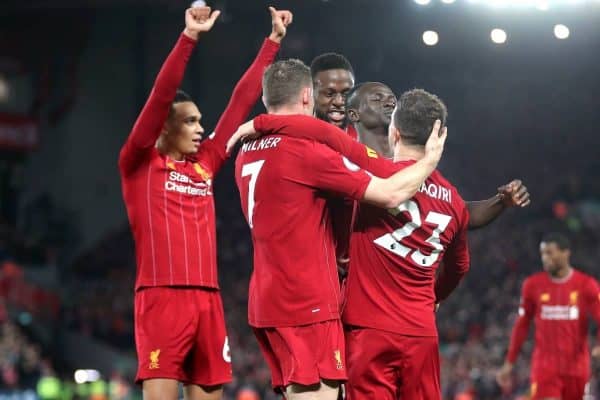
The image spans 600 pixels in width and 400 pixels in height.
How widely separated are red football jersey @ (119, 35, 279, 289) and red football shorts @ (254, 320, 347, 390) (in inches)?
28.7

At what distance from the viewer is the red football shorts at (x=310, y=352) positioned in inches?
174

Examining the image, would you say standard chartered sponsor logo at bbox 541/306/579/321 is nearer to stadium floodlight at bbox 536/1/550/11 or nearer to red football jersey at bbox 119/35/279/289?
stadium floodlight at bbox 536/1/550/11

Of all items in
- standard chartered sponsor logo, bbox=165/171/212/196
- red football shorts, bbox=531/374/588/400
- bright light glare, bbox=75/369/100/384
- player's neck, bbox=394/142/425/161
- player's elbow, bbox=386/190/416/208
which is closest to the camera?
player's elbow, bbox=386/190/416/208

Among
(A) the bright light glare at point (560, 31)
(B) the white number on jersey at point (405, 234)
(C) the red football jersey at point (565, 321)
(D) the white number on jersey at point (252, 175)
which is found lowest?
(C) the red football jersey at point (565, 321)

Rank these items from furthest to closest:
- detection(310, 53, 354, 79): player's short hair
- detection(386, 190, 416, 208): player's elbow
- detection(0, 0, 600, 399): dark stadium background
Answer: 1. detection(0, 0, 600, 399): dark stadium background
2. detection(310, 53, 354, 79): player's short hair
3. detection(386, 190, 416, 208): player's elbow

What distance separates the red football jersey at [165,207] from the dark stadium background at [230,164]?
758 centimetres

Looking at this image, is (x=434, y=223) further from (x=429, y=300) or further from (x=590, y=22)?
(x=590, y=22)

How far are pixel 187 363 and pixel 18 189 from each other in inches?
898

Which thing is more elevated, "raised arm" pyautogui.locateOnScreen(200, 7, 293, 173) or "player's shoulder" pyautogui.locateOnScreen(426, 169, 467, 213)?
"raised arm" pyautogui.locateOnScreen(200, 7, 293, 173)

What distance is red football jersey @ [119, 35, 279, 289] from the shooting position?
16.3 feet

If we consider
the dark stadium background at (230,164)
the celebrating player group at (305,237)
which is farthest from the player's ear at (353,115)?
the dark stadium background at (230,164)

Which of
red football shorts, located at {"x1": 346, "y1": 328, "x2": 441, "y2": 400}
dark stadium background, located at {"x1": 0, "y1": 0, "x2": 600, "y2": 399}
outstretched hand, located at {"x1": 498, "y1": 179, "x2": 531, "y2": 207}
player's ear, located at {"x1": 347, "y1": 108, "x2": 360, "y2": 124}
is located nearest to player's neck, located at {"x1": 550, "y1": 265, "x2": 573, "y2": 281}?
dark stadium background, located at {"x1": 0, "y1": 0, "x2": 600, "y2": 399}

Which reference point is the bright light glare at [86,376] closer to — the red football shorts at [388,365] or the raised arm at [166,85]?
the raised arm at [166,85]

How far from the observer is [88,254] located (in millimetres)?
26156
